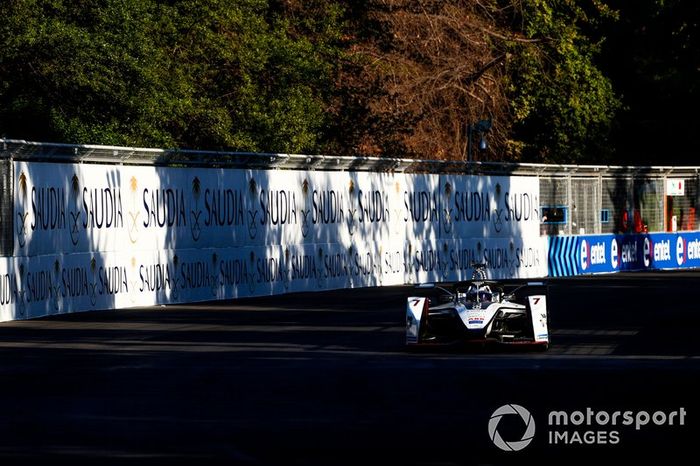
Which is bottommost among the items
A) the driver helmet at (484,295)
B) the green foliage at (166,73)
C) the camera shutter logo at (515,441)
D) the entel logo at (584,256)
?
the camera shutter logo at (515,441)

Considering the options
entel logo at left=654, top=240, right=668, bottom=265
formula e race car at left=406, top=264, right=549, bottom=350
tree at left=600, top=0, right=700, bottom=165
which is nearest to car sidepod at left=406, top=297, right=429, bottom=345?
formula e race car at left=406, top=264, right=549, bottom=350

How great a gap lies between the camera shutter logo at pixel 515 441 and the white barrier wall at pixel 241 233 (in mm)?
12563

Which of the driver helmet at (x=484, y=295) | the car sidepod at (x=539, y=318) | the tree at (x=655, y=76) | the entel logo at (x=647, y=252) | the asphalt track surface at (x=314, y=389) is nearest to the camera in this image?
the asphalt track surface at (x=314, y=389)

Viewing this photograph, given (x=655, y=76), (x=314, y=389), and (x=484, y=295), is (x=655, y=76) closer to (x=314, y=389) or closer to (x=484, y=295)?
(x=484, y=295)

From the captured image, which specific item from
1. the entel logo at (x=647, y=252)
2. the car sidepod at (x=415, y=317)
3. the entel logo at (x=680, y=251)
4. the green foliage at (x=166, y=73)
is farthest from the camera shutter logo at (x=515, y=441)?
the entel logo at (x=680, y=251)

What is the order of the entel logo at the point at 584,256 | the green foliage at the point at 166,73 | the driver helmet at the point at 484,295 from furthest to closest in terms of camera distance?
1. the entel logo at the point at 584,256
2. the green foliage at the point at 166,73
3. the driver helmet at the point at 484,295

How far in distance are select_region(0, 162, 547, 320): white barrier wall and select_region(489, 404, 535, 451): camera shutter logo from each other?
12.6 m

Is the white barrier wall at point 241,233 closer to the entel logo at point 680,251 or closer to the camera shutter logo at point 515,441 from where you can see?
the entel logo at point 680,251

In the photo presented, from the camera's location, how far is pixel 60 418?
1270 cm

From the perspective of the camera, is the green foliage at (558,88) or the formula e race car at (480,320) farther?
the green foliage at (558,88)

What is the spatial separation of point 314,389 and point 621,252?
29945 millimetres

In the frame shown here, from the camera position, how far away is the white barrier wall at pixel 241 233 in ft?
83.7

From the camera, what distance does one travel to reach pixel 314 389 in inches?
583

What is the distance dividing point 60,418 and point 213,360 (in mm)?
5253
